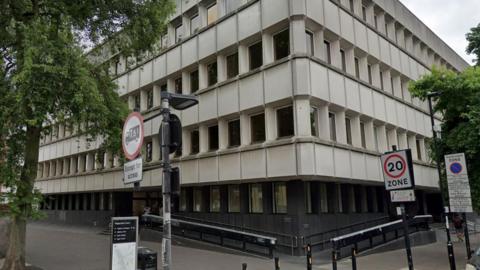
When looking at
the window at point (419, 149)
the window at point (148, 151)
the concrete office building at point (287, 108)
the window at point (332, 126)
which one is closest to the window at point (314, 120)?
the concrete office building at point (287, 108)

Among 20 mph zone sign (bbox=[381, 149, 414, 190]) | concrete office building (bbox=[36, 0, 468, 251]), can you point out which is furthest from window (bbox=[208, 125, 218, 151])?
20 mph zone sign (bbox=[381, 149, 414, 190])

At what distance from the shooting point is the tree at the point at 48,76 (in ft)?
38.7

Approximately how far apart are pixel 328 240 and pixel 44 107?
12.1m

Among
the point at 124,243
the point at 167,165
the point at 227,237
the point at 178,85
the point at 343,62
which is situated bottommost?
the point at 227,237

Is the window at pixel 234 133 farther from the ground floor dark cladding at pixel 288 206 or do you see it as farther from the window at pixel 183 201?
the window at pixel 183 201

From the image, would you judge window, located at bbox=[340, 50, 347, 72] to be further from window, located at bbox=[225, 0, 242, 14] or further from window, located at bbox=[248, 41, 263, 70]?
window, located at bbox=[225, 0, 242, 14]

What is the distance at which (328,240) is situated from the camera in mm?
17578

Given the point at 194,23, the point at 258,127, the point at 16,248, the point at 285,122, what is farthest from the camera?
the point at 194,23

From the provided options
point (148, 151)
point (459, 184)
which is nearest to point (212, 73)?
point (148, 151)

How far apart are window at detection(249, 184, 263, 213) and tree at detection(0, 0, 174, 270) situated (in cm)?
683

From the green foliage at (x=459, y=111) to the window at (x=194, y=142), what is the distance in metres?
11.0

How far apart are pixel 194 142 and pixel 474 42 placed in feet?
66.2

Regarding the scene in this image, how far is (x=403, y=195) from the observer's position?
8.41m

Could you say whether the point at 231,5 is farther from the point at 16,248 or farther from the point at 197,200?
the point at 16,248
